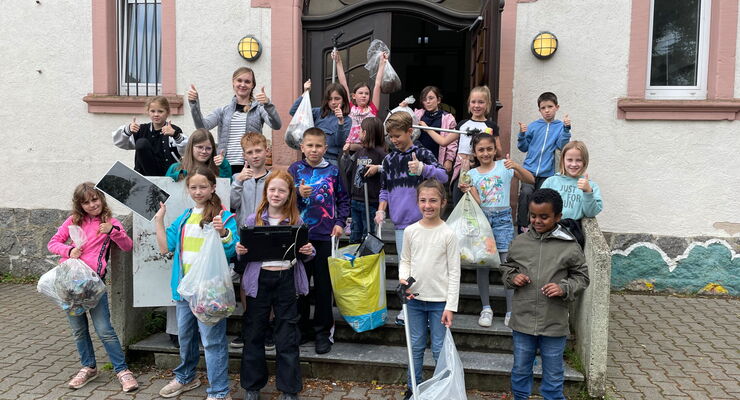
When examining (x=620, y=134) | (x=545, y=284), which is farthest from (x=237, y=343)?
(x=620, y=134)

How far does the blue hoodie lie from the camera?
18.2 ft

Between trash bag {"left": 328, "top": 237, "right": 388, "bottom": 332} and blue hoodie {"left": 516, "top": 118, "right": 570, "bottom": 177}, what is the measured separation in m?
2.09

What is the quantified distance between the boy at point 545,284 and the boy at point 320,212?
1.37 metres

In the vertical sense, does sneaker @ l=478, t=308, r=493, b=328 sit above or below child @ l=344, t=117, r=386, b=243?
below

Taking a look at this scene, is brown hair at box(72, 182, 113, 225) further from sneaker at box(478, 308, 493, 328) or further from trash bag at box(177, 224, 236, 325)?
sneaker at box(478, 308, 493, 328)

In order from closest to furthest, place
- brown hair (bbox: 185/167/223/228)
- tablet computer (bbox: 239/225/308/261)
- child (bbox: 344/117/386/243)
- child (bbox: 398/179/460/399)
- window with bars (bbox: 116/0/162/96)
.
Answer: child (bbox: 398/179/460/399) → tablet computer (bbox: 239/225/308/261) → brown hair (bbox: 185/167/223/228) → child (bbox: 344/117/386/243) → window with bars (bbox: 116/0/162/96)

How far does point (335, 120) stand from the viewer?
5344mm

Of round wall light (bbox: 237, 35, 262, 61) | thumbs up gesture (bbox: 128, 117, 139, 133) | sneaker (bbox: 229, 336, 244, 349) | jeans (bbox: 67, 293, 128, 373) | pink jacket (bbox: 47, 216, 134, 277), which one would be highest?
round wall light (bbox: 237, 35, 262, 61)

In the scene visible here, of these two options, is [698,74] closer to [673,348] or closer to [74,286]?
[673,348]

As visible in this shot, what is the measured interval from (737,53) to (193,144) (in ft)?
18.5

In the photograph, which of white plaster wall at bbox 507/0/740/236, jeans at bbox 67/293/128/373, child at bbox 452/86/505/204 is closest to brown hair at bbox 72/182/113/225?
jeans at bbox 67/293/128/373

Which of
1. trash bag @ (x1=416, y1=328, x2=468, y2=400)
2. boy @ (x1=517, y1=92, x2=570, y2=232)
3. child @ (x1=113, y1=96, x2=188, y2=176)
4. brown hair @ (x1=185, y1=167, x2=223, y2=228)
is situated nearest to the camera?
trash bag @ (x1=416, y1=328, x2=468, y2=400)

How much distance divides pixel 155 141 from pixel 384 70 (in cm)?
233

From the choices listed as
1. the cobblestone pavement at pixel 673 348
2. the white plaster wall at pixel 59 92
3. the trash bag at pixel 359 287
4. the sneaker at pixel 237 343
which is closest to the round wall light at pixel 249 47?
the white plaster wall at pixel 59 92
